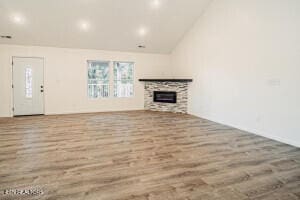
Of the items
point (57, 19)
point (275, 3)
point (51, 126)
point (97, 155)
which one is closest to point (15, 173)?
point (97, 155)

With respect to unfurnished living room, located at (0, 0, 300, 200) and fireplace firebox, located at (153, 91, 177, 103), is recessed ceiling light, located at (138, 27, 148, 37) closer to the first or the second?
unfurnished living room, located at (0, 0, 300, 200)

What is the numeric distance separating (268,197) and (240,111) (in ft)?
10.7

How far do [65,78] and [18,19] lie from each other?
2.28 meters

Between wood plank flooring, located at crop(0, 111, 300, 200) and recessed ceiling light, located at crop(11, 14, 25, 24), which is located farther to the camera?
recessed ceiling light, located at crop(11, 14, 25, 24)

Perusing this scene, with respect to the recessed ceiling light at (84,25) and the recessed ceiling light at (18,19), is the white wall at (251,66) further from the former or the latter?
the recessed ceiling light at (18,19)

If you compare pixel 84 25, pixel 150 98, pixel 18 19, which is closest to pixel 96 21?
pixel 84 25

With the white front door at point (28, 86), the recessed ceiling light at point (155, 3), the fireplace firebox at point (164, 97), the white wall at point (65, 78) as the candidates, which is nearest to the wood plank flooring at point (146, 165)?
the white front door at point (28, 86)

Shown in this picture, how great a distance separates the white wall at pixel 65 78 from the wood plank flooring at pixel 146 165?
2.43m

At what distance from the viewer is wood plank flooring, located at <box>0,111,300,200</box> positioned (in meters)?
2.25

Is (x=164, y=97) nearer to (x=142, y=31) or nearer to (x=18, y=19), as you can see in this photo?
(x=142, y=31)

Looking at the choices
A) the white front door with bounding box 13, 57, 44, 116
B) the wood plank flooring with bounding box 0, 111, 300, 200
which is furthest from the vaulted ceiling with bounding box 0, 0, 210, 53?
the wood plank flooring with bounding box 0, 111, 300, 200

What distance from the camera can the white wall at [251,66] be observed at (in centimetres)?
393

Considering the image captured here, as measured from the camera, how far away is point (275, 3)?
416 cm

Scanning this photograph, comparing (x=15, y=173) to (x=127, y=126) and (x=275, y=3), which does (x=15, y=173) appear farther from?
(x=275, y=3)
